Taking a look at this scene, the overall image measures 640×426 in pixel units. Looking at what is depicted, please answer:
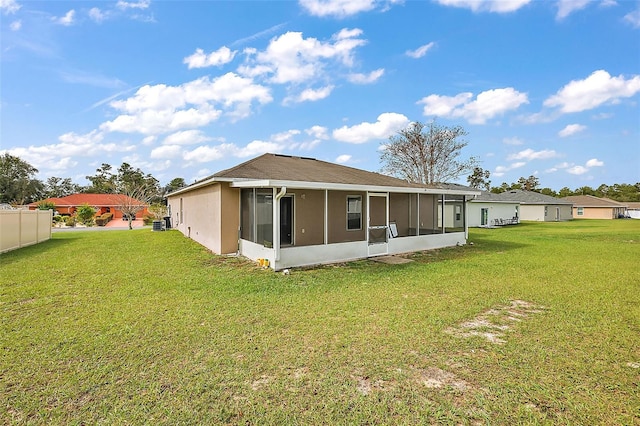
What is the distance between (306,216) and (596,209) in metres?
51.8

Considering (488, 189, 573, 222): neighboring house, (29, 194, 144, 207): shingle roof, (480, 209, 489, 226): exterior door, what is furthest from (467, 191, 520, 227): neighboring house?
(29, 194, 144, 207): shingle roof

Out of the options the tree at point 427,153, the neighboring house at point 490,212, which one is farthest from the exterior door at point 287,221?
the tree at point 427,153

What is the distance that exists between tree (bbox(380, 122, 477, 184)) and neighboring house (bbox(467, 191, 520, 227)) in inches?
208

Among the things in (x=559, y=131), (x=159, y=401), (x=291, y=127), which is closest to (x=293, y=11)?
(x=291, y=127)

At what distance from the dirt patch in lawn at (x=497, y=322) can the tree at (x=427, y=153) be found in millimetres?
28586

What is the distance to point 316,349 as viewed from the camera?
3768 millimetres

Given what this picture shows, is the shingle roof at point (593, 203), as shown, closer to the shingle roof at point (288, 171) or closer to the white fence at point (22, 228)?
the shingle roof at point (288, 171)

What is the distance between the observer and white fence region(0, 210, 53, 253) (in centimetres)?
1103

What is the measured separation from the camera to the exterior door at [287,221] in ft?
33.2

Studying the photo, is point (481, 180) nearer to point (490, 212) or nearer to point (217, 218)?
point (490, 212)

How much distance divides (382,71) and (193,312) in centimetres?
1753

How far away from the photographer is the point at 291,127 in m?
22.6

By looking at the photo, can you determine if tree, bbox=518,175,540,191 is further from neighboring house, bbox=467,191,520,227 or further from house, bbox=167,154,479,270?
house, bbox=167,154,479,270

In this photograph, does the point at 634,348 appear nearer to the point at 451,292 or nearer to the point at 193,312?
the point at 451,292
